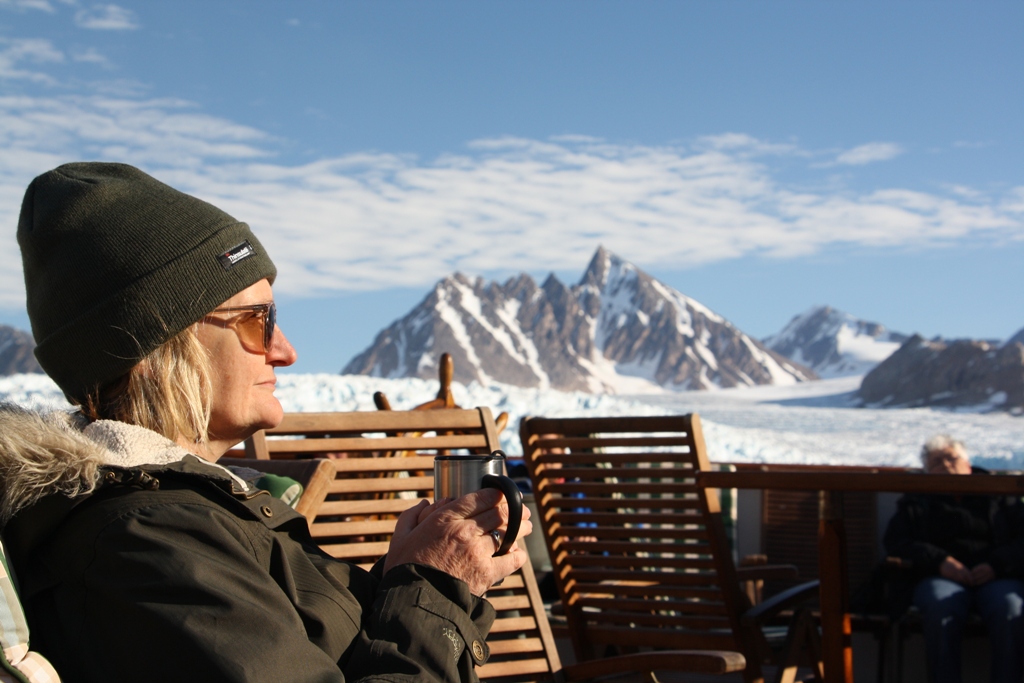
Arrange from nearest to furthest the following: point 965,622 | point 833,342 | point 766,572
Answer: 1. point 766,572
2. point 965,622
3. point 833,342

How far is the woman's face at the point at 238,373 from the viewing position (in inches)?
61.6

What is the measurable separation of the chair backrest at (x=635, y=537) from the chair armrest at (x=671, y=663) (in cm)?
72

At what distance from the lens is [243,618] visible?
1.19 metres

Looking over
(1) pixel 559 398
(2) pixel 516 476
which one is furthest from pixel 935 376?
(2) pixel 516 476

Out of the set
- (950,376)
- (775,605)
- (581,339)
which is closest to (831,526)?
(775,605)

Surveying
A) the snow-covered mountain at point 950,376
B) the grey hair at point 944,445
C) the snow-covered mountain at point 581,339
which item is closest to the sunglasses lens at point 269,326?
the grey hair at point 944,445

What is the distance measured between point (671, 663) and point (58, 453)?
1432 mm

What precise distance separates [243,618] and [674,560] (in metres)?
2.13

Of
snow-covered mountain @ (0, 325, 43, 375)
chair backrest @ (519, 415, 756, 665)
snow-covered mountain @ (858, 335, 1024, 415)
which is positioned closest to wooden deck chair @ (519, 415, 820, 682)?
chair backrest @ (519, 415, 756, 665)

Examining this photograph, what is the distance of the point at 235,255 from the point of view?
5.18ft

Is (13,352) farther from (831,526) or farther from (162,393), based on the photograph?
(162,393)

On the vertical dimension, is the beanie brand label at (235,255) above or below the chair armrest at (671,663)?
above

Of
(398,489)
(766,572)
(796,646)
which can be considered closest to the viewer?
(398,489)

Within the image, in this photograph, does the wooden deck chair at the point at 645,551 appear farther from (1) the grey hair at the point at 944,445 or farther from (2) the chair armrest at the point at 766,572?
(1) the grey hair at the point at 944,445
